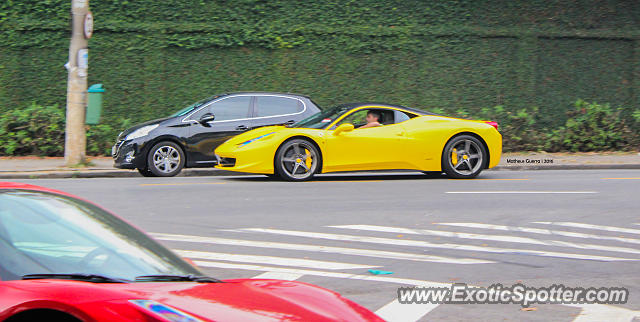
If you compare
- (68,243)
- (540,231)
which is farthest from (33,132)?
(68,243)

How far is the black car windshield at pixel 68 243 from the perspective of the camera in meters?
3.41

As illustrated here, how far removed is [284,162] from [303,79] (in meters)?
6.66

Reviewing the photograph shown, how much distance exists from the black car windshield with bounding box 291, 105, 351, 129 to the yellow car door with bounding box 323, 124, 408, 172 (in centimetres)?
31

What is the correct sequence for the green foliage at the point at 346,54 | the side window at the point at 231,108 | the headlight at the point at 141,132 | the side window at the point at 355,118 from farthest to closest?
the green foliage at the point at 346,54 < the side window at the point at 231,108 < the headlight at the point at 141,132 < the side window at the point at 355,118

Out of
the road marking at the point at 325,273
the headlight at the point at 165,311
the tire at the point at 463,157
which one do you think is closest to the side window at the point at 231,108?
the tire at the point at 463,157

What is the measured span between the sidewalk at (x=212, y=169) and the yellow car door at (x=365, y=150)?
2.95 m

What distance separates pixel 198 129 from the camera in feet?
50.4

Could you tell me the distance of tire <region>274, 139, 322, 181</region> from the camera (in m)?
13.8

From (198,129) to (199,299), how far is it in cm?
1232

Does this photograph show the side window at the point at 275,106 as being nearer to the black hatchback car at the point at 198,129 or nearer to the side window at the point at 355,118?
the black hatchback car at the point at 198,129

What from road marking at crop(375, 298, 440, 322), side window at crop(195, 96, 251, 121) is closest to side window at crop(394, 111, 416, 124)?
side window at crop(195, 96, 251, 121)

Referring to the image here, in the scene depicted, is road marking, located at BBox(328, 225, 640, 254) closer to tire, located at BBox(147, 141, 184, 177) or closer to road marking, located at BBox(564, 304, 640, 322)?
road marking, located at BBox(564, 304, 640, 322)

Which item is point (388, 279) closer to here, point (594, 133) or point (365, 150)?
point (365, 150)

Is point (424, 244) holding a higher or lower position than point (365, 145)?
lower
